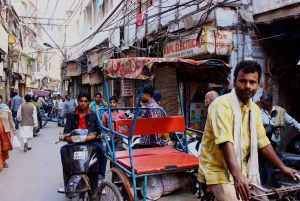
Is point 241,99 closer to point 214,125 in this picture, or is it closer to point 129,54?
point 214,125

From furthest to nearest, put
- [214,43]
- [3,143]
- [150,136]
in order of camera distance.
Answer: [214,43] → [3,143] → [150,136]

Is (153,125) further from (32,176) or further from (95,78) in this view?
(95,78)

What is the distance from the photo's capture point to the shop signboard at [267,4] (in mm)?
6340

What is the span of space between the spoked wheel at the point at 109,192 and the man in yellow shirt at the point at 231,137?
3.59 feet

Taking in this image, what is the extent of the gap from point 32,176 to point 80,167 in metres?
2.75

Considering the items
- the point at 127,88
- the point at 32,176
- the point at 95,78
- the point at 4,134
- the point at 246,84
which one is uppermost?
the point at 95,78

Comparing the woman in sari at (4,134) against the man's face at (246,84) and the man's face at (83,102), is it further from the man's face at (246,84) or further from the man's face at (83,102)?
the man's face at (246,84)

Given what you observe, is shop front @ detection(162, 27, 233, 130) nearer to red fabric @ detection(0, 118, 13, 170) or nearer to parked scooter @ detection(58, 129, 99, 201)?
parked scooter @ detection(58, 129, 99, 201)

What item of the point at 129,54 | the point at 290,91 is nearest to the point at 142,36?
the point at 129,54

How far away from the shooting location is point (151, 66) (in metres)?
3.04

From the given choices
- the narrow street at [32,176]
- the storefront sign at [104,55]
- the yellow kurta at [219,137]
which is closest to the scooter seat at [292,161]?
the yellow kurta at [219,137]

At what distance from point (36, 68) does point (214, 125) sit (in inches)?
1569

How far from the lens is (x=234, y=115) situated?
2293mm

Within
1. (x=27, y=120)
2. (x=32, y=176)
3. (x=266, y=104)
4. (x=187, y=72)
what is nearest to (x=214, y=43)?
(x=266, y=104)
